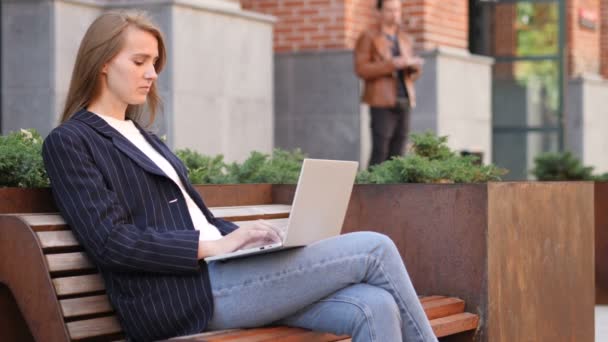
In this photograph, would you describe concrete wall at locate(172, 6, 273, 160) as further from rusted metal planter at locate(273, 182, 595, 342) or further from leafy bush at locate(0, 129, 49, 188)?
leafy bush at locate(0, 129, 49, 188)

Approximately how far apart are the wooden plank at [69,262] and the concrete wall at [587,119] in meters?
14.7

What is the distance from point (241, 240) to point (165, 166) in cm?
43

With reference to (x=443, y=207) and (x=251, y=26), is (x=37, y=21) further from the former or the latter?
(x=443, y=207)

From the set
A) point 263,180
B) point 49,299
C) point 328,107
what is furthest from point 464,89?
point 49,299

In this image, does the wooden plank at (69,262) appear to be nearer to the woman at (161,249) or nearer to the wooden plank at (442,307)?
the woman at (161,249)

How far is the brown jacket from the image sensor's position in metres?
10.7

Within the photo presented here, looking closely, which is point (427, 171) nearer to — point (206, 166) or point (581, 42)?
point (206, 166)

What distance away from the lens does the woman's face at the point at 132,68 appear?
3.90 meters

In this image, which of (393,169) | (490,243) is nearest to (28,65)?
(393,169)

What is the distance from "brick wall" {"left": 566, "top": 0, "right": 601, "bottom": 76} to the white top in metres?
Answer: 14.7

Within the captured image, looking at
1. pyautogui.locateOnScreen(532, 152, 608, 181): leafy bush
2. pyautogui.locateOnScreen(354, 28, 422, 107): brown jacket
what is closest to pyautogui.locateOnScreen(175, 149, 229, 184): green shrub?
pyautogui.locateOnScreen(532, 152, 608, 181): leafy bush

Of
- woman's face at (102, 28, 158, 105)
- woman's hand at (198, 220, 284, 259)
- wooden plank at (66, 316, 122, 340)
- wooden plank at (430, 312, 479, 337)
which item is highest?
woman's face at (102, 28, 158, 105)

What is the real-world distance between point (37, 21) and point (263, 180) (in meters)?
4.04

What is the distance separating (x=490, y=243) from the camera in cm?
477
